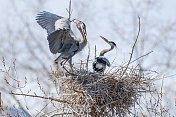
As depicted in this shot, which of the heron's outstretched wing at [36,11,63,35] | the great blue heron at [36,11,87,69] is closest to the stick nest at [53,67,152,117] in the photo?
the great blue heron at [36,11,87,69]

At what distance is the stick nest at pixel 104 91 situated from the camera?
4.01 metres

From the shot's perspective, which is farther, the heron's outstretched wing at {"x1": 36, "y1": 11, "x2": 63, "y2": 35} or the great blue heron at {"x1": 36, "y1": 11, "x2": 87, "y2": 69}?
the heron's outstretched wing at {"x1": 36, "y1": 11, "x2": 63, "y2": 35}

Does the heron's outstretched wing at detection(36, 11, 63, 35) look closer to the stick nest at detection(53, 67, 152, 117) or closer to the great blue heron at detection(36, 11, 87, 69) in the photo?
the great blue heron at detection(36, 11, 87, 69)

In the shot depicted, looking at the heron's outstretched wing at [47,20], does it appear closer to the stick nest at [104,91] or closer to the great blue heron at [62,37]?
the great blue heron at [62,37]

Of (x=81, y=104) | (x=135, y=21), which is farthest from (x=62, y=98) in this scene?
(x=135, y=21)

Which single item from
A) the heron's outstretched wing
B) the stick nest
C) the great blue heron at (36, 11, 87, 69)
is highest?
the heron's outstretched wing

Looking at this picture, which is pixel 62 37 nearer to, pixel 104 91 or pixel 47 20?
pixel 47 20

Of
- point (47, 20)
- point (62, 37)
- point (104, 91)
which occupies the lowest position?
point (104, 91)

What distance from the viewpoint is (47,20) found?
529 cm

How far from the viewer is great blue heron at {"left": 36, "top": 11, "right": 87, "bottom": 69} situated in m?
4.61

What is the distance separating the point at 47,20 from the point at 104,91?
1.85 metres

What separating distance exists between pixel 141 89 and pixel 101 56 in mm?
1196

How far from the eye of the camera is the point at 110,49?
18.2 feet

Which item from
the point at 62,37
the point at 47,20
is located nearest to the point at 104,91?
the point at 62,37
